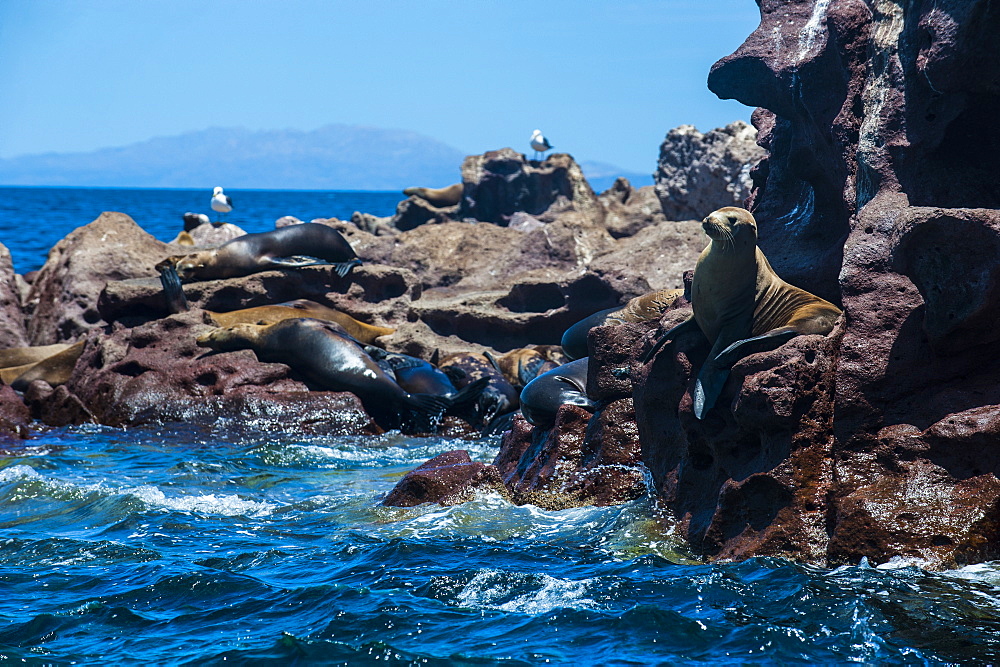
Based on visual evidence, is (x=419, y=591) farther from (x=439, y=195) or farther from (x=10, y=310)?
(x=439, y=195)

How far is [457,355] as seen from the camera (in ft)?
37.9

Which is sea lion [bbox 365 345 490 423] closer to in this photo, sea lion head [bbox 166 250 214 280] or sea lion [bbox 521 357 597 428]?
sea lion [bbox 521 357 597 428]

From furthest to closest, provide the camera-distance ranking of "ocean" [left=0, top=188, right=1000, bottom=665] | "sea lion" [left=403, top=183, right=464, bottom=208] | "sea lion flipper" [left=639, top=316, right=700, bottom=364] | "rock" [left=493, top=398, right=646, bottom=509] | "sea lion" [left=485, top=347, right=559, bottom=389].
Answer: "sea lion" [left=403, top=183, right=464, bottom=208] → "sea lion" [left=485, top=347, right=559, bottom=389] → "rock" [left=493, top=398, right=646, bottom=509] → "sea lion flipper" [left=639, top=316, right=700, bottom=364] → "ocean" [left=0, top=188, right=1000, bottom=665]

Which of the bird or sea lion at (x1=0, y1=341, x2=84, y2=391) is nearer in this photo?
sea lion at (x1=0, y1=341, x2=84, y2=391)

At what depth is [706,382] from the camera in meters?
5.26

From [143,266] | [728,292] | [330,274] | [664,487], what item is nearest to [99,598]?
[664,487]

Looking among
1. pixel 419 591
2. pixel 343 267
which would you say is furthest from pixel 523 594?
pixel 343 267

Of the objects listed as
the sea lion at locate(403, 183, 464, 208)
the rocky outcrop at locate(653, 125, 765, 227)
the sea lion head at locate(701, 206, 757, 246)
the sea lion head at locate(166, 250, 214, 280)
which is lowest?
the sea lion head at locate(166, 250, 214, 280)

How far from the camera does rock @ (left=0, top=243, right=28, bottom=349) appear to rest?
1320 cm

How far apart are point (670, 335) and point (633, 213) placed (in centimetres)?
1619

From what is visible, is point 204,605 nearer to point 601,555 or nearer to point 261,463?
point 601,555

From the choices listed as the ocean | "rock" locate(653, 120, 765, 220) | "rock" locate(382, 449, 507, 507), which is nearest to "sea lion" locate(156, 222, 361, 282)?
the ocean

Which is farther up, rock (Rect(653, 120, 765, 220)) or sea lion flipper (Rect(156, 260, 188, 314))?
rock (Rect(653, 120, 765, 220))

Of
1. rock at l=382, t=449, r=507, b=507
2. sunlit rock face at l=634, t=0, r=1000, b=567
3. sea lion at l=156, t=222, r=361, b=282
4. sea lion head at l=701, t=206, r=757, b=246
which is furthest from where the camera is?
sea lion at l=156, t=222, r=361, b=282
